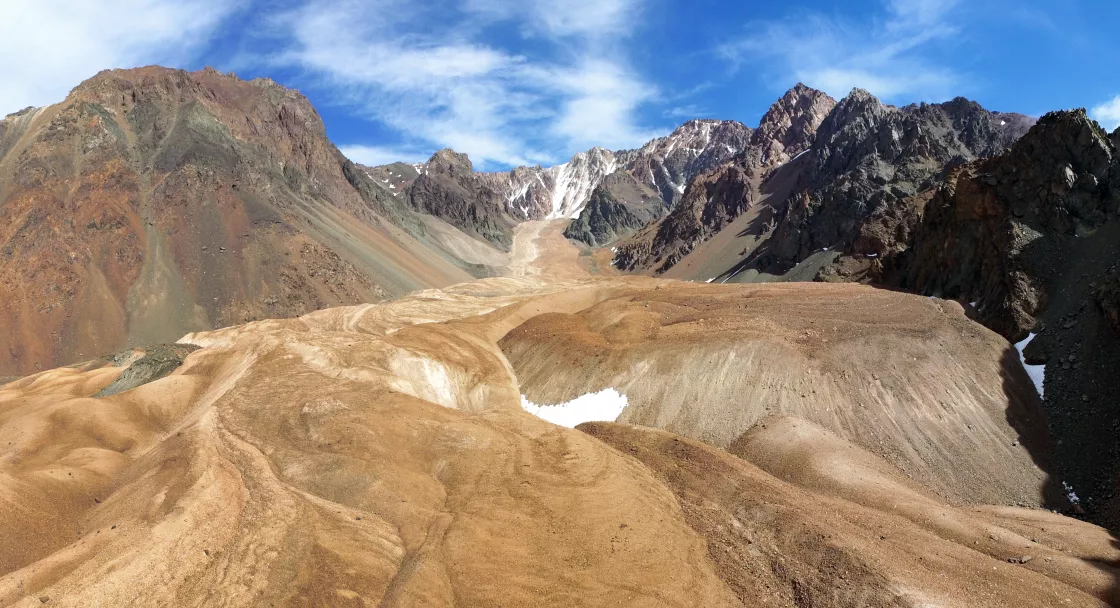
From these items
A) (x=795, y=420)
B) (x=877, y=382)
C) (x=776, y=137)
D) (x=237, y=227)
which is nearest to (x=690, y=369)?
(x=795, y=420)

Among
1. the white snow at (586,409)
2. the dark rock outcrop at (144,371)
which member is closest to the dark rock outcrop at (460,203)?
the dark rock outcrop at (144,371)

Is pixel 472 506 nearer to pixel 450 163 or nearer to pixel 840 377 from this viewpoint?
pixel 840 377

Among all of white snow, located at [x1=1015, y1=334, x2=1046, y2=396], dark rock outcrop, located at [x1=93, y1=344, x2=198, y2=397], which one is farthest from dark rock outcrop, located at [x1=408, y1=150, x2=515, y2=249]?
white snow, located at [x1=1015, y1=334, x2=1046, y2=396]

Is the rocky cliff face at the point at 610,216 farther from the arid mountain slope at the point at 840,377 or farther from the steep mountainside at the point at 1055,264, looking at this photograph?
the arid mountain slope at the point at 840,377

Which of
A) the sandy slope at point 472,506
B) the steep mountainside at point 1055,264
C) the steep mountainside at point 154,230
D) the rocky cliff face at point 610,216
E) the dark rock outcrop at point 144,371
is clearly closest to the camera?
the sandy slope at point 472,506

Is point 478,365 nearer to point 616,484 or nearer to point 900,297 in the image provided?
point 616,484
